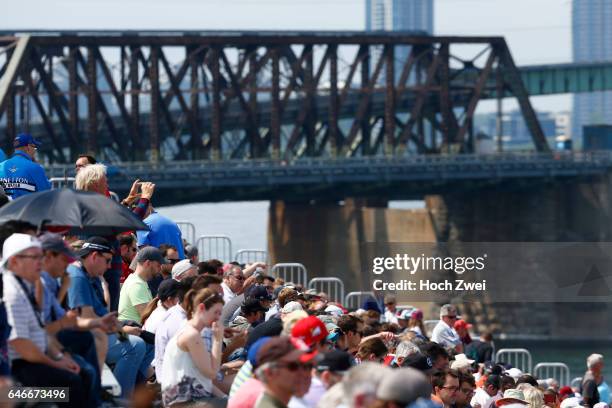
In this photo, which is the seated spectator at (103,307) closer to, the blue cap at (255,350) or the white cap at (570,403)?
the blue cap at (255,350)

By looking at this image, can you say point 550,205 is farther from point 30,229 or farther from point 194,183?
point 30,229

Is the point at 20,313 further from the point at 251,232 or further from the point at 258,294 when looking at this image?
the point at 251,232

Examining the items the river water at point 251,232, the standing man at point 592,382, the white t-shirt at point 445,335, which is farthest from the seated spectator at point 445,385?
the river water at point 251,232

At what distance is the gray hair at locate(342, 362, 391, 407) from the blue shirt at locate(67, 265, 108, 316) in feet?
10.4

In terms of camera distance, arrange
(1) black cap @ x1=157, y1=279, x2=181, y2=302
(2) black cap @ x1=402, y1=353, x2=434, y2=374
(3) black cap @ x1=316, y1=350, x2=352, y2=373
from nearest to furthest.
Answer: (3) black cap @ x1=316, y1=350, x2=352, y2=373, (2) black cap @ x1=402, y1=353, x2=434, y2=374, (1) black cap @ x1=157, y1=279, x2=181, y2=302

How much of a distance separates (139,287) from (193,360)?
262cm

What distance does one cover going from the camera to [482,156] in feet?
267

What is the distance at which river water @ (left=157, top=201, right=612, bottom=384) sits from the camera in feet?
214

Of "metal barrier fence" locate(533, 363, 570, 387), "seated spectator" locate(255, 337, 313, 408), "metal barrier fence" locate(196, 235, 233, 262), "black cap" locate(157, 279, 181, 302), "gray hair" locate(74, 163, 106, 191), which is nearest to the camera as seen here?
"seated spectator" locate(255, 337, 313, 408)

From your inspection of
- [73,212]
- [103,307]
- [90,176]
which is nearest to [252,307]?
[90,176]

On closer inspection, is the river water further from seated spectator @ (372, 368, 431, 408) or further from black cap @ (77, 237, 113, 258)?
seated spectator @ (372, 368, 431, 408)

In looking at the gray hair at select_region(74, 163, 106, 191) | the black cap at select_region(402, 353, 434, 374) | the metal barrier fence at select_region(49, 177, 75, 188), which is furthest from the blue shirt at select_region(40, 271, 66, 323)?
the metal barrier fence at select_region(49, 177, 75, 188)

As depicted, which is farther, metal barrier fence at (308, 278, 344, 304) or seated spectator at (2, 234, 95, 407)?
metal barrier fence at (308, 278, 344, 304)

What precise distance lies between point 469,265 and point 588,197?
5242cm
